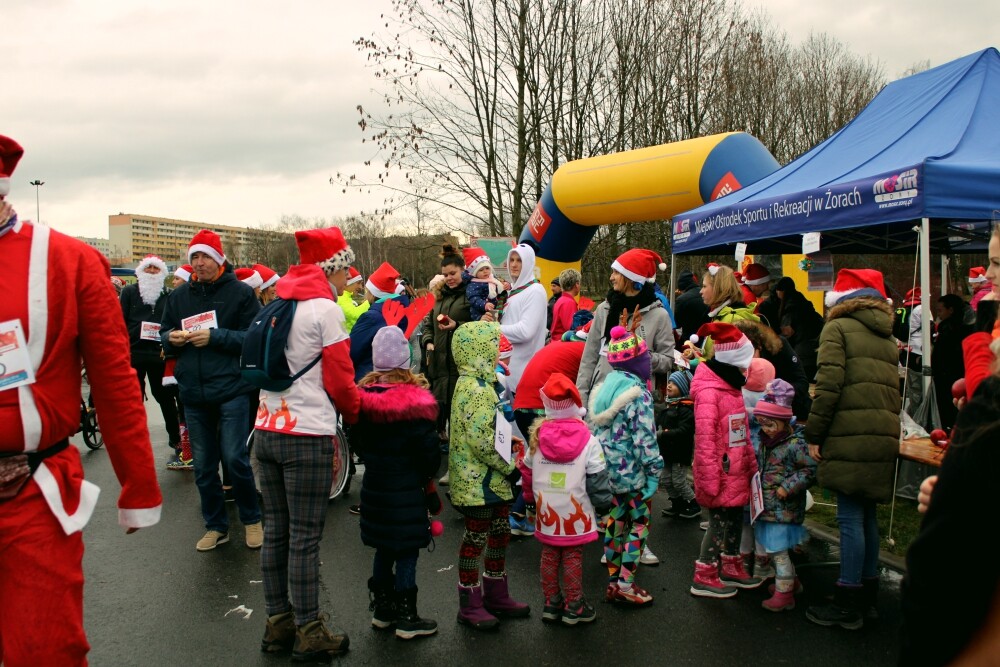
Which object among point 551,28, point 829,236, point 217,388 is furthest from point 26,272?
point 551,28

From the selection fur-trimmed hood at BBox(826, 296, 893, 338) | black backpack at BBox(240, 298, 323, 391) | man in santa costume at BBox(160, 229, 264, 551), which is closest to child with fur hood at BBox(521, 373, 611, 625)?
black backpack at BBox(240, 298, 323, 391)

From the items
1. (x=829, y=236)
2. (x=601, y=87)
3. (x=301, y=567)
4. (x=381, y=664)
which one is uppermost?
(x=601, y=87)

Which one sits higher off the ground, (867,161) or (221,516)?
(867,161)

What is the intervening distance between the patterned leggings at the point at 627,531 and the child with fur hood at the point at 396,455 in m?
1.17

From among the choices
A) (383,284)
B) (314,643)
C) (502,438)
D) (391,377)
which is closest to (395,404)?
(391,377)

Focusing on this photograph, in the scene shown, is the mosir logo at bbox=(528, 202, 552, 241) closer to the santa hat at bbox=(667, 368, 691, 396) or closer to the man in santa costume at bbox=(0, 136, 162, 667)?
the santa hat at bbox=(667, 368, 691, 396)

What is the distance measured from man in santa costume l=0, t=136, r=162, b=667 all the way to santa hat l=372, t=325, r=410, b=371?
167 centimetres

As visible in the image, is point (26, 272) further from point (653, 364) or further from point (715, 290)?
→ point (715, 290)

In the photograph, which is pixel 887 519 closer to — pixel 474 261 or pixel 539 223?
pixel 474 261

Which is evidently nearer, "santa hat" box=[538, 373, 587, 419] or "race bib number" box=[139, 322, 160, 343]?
"santa hat" box=[538, 373, 587, 419]

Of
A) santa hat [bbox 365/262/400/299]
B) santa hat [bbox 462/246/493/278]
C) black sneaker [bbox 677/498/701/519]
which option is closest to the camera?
black sneaker [bbox 677/498/701/519]

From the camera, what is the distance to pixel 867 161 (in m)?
6.43

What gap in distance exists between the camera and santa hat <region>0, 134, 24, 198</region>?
231cm

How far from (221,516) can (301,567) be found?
223 centimetres
